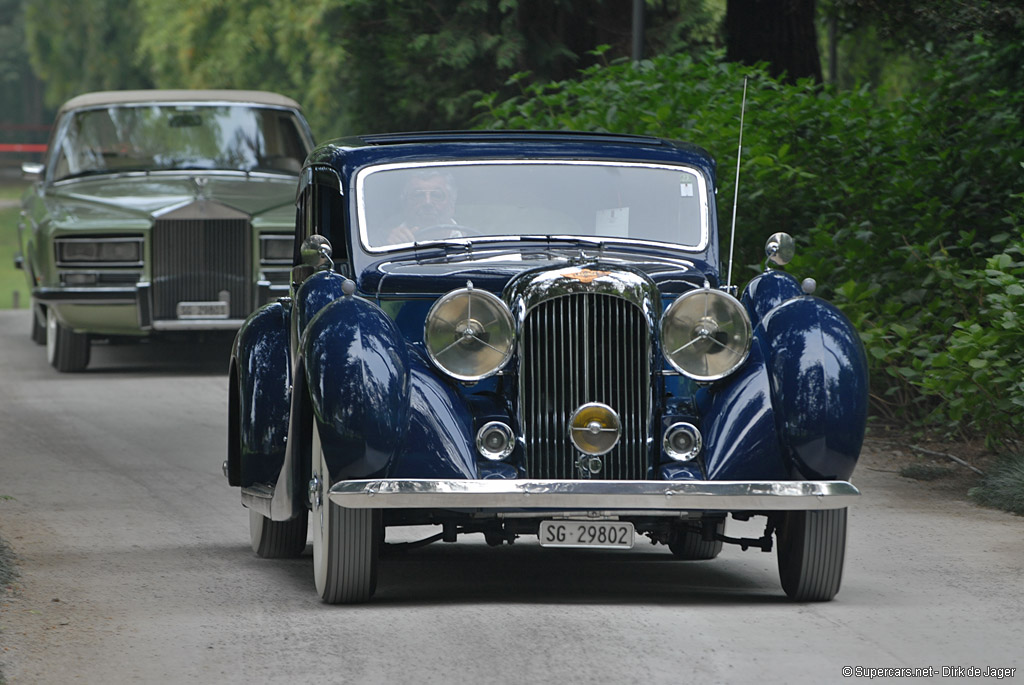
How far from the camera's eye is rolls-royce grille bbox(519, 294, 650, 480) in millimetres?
7035

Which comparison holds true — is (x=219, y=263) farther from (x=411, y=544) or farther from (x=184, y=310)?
(x=411, y=544)

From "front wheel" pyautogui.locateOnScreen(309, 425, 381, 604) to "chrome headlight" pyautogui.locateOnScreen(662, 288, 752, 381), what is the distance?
135 centimetres

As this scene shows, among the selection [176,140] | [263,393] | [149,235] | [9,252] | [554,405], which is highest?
[554,405]

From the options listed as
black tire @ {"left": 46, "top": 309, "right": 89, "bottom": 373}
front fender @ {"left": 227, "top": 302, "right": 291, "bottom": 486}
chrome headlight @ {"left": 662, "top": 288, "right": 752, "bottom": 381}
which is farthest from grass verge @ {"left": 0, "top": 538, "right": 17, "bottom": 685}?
black tire @ {"left": 46, "top": 309, "right": 89, "bottom": 373}

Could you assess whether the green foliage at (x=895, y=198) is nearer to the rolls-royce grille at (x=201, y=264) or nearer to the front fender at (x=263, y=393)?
the rolls-royce grille at (x=201, y=264)

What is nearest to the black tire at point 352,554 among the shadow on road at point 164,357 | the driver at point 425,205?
the driver at point 425,205

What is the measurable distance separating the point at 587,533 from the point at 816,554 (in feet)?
3.13

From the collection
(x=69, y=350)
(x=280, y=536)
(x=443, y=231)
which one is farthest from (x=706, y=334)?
(x=69, y=350)

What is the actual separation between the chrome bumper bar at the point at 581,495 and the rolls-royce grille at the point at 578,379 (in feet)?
1.14

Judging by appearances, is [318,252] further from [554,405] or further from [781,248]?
[781,248]

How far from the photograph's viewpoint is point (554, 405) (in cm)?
705

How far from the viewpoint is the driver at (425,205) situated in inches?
316

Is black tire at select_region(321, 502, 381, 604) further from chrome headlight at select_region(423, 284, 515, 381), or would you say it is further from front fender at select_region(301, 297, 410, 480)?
chrome headlight at select_region(423, 284, 515, 381)

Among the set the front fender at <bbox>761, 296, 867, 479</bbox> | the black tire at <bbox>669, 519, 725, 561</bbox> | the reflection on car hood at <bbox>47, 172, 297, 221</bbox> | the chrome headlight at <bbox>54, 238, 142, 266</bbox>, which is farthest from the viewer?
the reflection on car hood at <bbox>47, 172, 297, 221</bbox>
